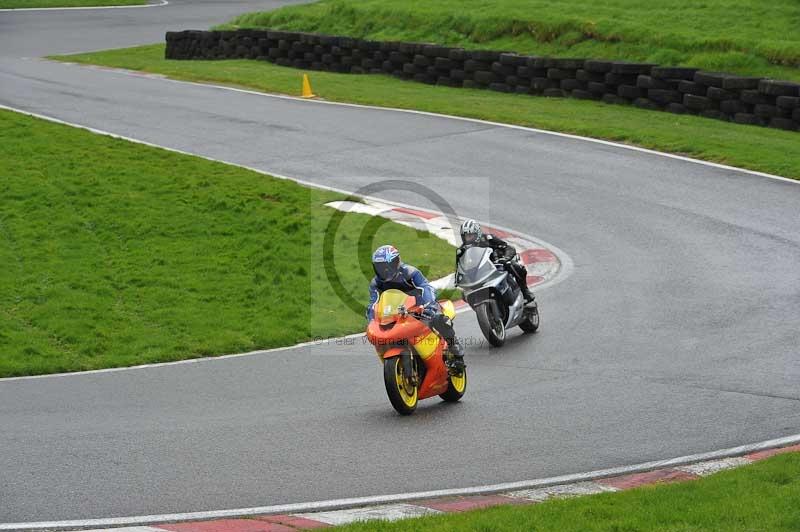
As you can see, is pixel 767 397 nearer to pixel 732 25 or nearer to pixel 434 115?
pixel 434 115

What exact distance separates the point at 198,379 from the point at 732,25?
847 inches

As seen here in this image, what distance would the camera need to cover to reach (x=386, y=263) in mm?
11227

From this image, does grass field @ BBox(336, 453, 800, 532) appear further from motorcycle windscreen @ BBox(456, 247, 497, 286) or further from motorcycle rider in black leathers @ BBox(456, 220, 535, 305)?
motorcycle rider in black leathers @ BBox(456, 220, 535, 305)

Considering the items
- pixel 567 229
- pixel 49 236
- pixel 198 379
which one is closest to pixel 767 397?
pixel 198 379

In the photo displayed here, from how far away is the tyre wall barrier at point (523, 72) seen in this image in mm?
24578

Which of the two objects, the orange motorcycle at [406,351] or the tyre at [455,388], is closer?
the orange motorcycle at [406,351]

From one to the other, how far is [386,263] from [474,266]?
8.92 feet

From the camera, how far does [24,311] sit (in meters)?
15.6

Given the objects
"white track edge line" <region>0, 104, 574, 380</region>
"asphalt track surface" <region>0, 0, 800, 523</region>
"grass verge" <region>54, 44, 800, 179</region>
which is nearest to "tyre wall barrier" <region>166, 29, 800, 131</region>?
"grass verge" <region>54, 44, 800, 179</region>

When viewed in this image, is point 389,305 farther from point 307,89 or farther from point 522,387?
point 307,89

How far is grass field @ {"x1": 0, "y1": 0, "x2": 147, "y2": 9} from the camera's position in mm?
55750

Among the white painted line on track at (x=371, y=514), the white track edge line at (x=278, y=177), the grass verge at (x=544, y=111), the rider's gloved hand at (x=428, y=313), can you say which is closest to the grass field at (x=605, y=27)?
the grass verge at (x=544, y=111)

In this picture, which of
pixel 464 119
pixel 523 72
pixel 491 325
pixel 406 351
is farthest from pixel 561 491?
pixel 523 72

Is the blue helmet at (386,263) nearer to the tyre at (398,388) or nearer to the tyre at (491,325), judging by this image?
the tyre at (398,388)
